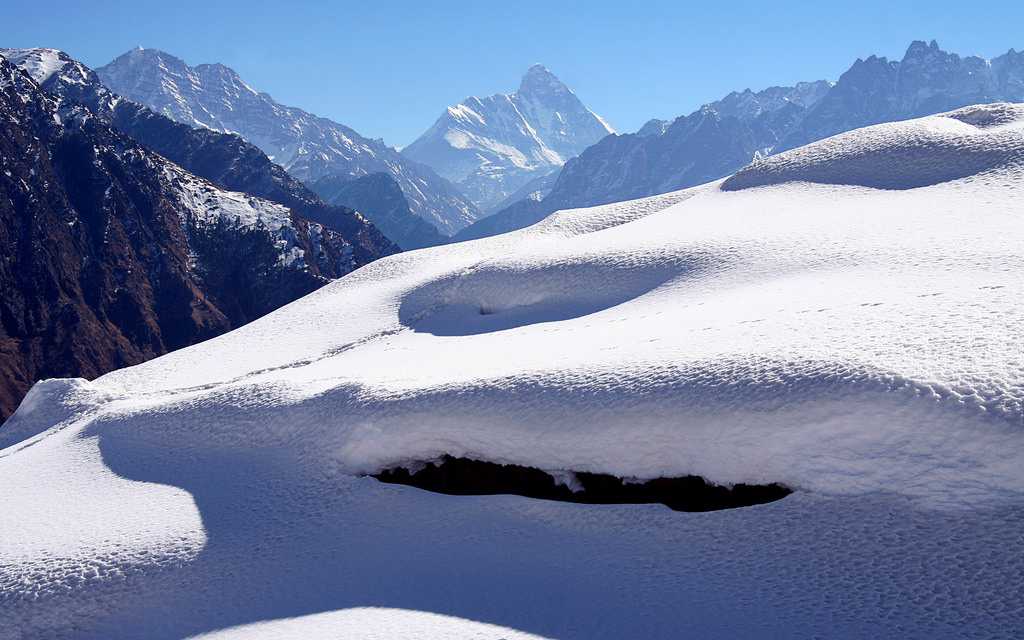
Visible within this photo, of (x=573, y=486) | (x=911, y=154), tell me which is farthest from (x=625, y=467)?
(x=911, y=154)

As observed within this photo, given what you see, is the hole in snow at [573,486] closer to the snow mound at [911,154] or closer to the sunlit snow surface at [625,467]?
the sunlit snow surface at [625,467]

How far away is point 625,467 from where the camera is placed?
17266 millimetres

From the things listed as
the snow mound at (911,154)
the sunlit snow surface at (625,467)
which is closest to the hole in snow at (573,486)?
the sunlit snow surface at (625,467)

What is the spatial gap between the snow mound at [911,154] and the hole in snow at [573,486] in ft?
79.8

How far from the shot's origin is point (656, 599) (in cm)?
1411

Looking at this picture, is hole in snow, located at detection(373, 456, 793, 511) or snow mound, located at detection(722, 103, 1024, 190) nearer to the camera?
hole in snow, located at detection(373, 456, 793, 511)

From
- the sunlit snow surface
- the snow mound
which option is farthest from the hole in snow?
the snow mound

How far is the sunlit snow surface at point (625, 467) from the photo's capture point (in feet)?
45.0

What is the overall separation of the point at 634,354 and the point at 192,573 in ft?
37.5

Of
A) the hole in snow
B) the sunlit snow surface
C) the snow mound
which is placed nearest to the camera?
the sunlit snow surface

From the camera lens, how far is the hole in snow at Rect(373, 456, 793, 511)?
53.2 ft

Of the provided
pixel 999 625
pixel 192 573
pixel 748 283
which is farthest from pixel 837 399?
pixel 192 573

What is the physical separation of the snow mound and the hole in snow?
2432cm

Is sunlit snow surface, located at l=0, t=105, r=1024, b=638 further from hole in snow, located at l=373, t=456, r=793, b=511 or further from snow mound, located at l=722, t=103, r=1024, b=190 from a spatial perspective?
snow mound, located at l=722, t=103, r=1024, b=190
